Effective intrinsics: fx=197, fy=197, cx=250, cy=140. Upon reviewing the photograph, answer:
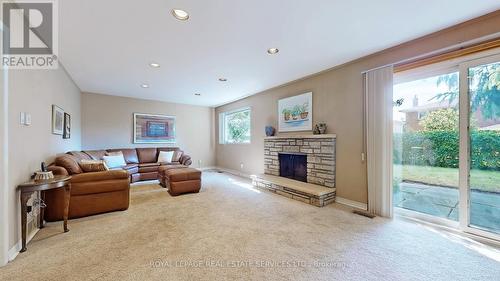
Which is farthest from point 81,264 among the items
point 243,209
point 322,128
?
point 322,128

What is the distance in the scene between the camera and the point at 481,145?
2.19m

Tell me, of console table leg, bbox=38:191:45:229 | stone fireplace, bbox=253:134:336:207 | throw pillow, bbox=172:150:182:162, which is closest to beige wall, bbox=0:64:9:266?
console table leg, bbox=38:191:45:229

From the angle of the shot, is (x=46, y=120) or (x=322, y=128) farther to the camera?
(x=322, y=128)

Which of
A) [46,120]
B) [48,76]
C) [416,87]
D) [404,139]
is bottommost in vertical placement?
[404,139]

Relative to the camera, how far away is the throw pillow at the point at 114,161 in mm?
4789

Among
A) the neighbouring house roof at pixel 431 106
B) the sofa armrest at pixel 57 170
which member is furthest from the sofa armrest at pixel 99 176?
the neighbouring house roof at pixel 431 106

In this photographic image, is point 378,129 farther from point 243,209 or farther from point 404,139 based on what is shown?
point 243,209

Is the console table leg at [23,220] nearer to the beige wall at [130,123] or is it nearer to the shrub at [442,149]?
the beige wall at [130,123]

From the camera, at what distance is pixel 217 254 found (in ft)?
6.19

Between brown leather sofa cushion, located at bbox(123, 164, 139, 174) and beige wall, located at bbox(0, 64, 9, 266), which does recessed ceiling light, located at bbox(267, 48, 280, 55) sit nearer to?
beige wall, located at bbox(0, 64, 9, 266)

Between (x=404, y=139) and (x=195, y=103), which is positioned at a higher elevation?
(x=195, y=103)

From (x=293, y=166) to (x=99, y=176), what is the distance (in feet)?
11.5

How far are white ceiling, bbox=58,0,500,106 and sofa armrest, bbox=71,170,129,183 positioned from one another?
5.89 feet

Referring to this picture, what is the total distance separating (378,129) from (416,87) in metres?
0.74
